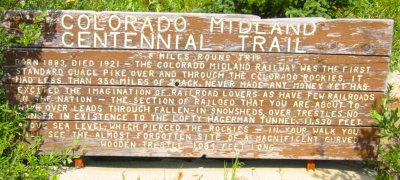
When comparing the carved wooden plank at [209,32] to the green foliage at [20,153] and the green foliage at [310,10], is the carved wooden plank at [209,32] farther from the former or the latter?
the green foliage at [310,10]

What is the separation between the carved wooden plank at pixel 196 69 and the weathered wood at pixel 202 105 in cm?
6

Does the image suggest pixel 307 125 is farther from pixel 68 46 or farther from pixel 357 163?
pixel 68 46

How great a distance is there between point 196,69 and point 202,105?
294 mm

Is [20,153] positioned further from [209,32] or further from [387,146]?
[387,146]

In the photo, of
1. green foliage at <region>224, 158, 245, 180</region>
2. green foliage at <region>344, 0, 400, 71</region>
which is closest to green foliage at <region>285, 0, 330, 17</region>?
green foliage at <region>344, 0, 400, 71</region>

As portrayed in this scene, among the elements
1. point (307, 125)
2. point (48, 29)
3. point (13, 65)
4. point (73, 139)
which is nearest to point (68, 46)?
point (48, 29)

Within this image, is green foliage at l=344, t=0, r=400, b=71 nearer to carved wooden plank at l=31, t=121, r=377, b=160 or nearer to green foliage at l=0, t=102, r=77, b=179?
carved wooden plank at l=31, t=121, r=377, b=160

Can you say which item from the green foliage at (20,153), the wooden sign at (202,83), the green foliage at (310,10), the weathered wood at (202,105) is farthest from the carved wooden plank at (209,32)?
the green foliage at (310,10)

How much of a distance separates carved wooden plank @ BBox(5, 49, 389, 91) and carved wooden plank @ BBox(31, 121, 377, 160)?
1.14 ft

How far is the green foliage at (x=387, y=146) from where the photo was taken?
406 cm

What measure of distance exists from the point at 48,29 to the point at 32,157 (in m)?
0.97

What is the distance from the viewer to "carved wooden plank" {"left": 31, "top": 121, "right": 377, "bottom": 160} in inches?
166

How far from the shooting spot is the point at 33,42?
3988 millimetres

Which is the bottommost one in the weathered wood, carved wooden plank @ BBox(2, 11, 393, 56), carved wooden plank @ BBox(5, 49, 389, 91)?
the weathered wood
